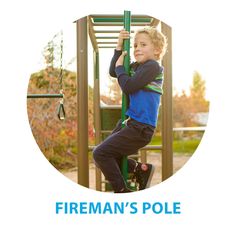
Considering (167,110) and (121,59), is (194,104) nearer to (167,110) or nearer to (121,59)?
(167,110)

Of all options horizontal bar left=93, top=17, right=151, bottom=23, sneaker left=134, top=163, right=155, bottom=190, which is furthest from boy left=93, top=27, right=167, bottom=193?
horizontal bar left=93, top=17, right=151, bottom=23

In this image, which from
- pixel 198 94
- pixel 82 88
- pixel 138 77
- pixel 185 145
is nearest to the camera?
pixel 138 77

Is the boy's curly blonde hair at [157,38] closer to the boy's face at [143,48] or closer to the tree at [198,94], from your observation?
the boy's face at [143,48]

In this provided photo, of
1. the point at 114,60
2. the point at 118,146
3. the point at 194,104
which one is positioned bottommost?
the point at 118,146

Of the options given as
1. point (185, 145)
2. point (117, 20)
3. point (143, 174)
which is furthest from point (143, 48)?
point (185, 145)

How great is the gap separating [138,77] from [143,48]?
173 mm

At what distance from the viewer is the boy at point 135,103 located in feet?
6.41

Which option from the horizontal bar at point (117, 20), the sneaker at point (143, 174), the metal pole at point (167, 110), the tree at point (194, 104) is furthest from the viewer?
the tree at point (194, 104)

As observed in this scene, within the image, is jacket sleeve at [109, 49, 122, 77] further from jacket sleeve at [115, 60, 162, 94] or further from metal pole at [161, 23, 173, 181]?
metal pole at [161, 23, 173, 181]

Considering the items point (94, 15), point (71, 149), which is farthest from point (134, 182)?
point (71, 149)

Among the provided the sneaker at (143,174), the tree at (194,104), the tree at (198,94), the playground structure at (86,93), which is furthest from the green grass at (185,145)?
the sneaker at (143,174)

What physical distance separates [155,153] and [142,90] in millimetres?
5004

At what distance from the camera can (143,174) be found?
7.06 ft

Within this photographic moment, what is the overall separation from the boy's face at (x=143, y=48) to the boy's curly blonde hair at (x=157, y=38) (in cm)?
2
